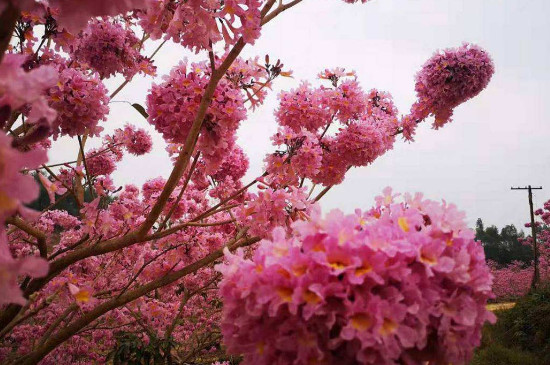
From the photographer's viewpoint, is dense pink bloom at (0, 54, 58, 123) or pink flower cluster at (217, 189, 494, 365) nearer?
dense pink bloom at (0, 54, 58, 123)

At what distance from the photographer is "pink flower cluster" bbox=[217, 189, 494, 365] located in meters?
1.03

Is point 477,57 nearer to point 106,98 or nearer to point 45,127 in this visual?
point 106,98

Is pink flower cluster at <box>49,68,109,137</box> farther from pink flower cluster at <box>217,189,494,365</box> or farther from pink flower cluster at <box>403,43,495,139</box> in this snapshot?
pink flower cluster at <box>403,43,495,139</box>

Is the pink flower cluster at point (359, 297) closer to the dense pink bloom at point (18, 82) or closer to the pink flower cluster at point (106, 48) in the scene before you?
the dense pink bloom at point (18, 82)

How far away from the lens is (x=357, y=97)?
14.0 feet

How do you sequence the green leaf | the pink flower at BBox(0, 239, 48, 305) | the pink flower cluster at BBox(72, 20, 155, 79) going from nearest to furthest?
the pink flower at BBox(0, 239, 48, 305) < the green leaf < the pink flower cluster at BBox(72, 20, 155, 79)

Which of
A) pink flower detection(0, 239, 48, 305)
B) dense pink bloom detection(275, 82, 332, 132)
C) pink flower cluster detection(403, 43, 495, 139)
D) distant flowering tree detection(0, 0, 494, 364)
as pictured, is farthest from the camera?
pink flower cluster detection(403, 43, 495, 139)

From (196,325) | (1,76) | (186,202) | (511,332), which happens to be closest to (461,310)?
(1,76)

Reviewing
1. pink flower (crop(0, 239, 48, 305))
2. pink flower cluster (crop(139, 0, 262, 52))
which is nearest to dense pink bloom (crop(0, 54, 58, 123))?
pink flower (crop(0, 239, 48, 305))

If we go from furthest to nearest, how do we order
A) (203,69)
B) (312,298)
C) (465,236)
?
(203,69) → (465,236) → (312,298)

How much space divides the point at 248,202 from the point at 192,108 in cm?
97

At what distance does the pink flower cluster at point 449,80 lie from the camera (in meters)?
4.66

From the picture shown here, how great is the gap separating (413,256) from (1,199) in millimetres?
1009

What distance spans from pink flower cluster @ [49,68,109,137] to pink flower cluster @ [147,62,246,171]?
0.34m
